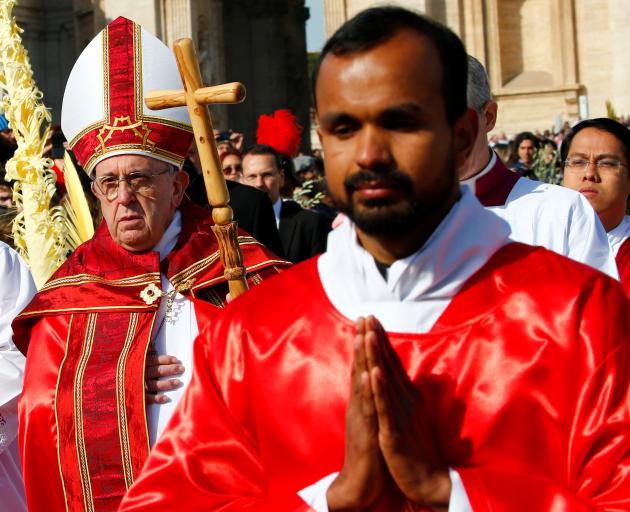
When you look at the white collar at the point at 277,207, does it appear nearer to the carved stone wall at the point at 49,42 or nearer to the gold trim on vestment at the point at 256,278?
the gold trim on vestment at the point at 256,278

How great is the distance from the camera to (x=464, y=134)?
103 inches

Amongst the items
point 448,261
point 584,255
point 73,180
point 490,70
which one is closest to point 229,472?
point 448,261

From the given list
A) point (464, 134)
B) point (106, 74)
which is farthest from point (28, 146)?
point (464, 134)

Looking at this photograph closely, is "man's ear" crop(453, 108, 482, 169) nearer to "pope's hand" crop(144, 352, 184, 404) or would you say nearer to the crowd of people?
the crowd of people

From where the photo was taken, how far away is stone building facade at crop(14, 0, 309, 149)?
78.3 ft

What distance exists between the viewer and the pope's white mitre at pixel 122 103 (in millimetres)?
4410

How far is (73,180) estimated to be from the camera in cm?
516

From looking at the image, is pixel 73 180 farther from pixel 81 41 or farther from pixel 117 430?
pixel 81 41

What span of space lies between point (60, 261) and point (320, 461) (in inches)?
117

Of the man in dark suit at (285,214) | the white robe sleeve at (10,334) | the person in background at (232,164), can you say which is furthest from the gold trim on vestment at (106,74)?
the person in background at (232,164)

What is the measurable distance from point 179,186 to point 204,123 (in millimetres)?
649

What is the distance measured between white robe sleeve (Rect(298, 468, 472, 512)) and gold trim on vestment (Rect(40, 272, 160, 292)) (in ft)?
5.90

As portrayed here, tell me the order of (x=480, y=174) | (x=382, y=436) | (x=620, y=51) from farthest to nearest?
(x=620, y=51), (x=480, y=174), (x=382, y=436)

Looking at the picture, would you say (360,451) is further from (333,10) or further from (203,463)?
(333,10)
